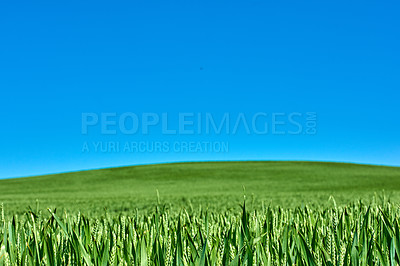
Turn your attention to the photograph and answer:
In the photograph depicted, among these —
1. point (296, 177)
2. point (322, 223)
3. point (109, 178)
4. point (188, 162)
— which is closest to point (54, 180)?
point (109, 178)

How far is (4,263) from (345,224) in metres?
1.71

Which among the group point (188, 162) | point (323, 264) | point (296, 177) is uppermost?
point (188, 162)

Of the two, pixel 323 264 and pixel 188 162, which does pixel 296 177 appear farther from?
pixel 323 264

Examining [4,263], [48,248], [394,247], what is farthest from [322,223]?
[4,263]

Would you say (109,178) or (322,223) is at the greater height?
(109,178)

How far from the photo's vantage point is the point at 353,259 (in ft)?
3.79

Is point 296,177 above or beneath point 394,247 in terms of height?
above

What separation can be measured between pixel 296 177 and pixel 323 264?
72.8ft

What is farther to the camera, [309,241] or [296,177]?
[296,177]

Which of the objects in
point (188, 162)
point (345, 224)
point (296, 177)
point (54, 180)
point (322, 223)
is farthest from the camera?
point (188, 162)

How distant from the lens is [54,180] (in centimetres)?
2525

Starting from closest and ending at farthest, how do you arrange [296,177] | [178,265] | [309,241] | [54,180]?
[178,265] < [309,241] < [296,177] < [54,180]

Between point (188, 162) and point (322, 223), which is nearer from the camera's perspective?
point (322, 223)

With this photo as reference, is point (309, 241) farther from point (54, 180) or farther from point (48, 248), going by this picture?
point (54, 180)
